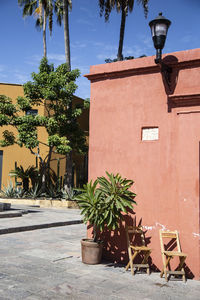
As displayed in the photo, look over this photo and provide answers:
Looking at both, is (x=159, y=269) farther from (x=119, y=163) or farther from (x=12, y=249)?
(x=12, y=249)

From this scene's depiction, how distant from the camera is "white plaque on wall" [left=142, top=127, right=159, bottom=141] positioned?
6438 millimetres

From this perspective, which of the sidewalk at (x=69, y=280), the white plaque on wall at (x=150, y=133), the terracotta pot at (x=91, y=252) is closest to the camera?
the sidewalk at (x=69, y=280)

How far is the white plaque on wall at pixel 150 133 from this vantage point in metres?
6.44

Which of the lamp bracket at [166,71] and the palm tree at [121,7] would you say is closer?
the lamp bracket at [166,71]

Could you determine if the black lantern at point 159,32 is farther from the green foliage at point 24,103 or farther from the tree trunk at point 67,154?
the green foliage at point 24,103

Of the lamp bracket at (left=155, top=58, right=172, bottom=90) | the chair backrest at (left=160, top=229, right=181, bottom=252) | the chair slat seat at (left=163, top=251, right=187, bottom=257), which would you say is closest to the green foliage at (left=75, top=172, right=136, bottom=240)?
the chair backrest at (left=160, top=229, right=181, bottom=252)

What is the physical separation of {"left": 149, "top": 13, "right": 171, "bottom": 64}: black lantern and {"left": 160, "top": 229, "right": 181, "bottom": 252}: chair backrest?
3031 millimetres

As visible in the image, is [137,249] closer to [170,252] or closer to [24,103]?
[170,252]

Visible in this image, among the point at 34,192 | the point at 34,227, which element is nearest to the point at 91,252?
the point at 34,227

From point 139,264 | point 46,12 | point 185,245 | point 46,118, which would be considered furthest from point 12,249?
point 46,12

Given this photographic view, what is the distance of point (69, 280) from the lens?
5.34 meters

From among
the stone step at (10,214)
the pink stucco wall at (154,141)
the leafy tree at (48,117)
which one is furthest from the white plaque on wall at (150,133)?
the leafy tree at (48,117)

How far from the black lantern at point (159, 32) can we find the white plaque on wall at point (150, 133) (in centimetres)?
127

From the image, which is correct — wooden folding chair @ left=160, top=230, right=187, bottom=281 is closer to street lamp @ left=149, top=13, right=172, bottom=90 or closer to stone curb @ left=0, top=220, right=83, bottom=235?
street lamp @ left=149, top=13, right=172, bottom=90
